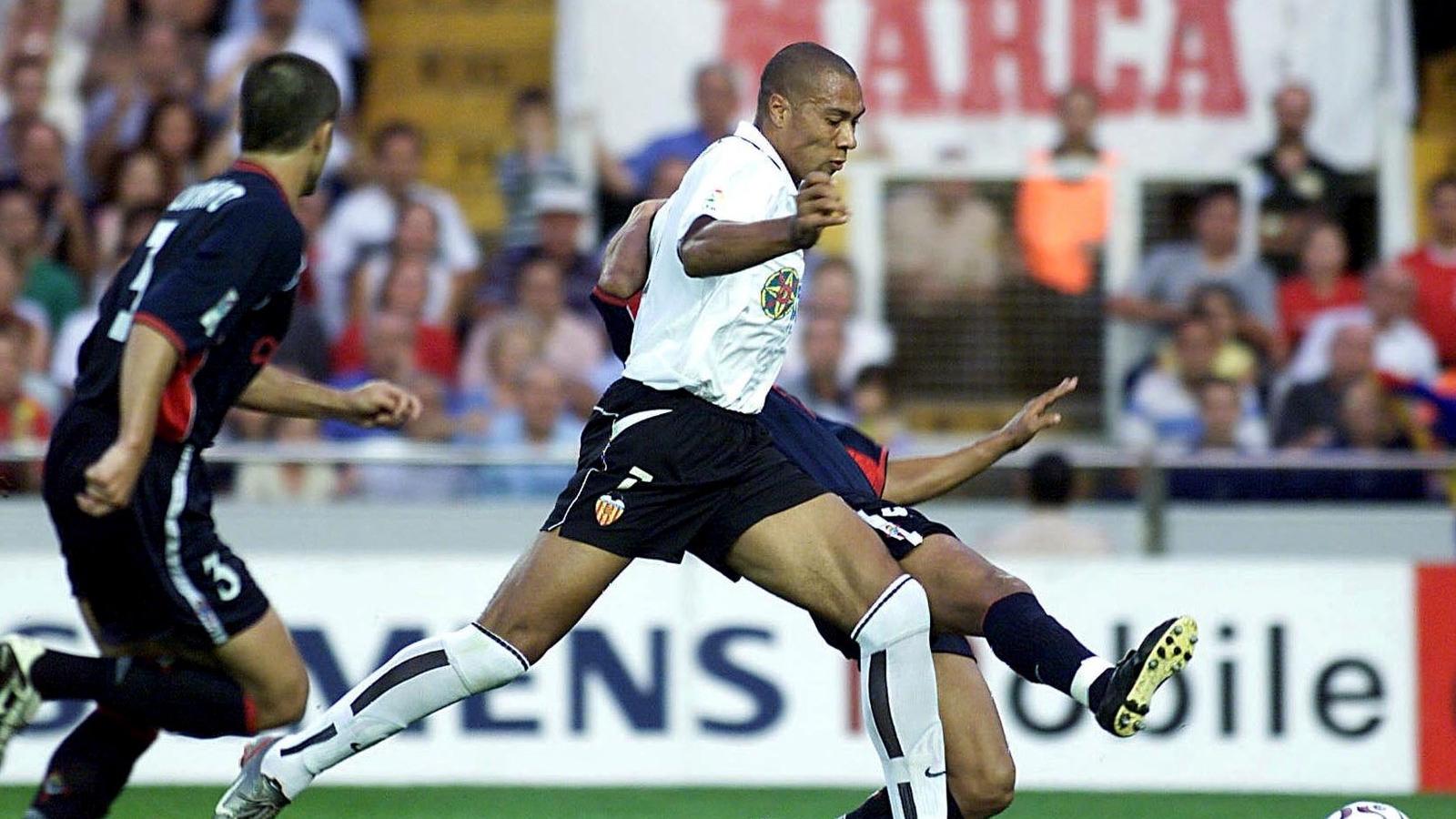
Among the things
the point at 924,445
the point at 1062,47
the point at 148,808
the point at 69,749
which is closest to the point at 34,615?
the point at 148,808

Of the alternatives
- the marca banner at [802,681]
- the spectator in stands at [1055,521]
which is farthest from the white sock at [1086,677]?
the spectator in stands at [1055,521]

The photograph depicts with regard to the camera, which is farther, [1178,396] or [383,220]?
[383,220]

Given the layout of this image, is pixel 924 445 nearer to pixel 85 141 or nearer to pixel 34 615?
pixel 34 615

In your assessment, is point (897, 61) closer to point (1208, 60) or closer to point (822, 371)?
point (1208, 60)

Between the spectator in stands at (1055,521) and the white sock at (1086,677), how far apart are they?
129 inches

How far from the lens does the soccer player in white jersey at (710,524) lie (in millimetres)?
5379

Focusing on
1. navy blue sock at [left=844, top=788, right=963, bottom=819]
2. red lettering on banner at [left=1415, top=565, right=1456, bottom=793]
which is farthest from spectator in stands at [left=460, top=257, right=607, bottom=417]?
navy blue sock at [left=844, top=788, right=963, bottom=819]

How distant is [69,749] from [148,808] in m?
2.14

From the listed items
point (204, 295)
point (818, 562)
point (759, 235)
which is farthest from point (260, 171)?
point (818, 562)

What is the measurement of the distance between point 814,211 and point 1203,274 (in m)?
6.63

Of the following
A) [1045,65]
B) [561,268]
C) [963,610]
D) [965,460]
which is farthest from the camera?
[1045,65]

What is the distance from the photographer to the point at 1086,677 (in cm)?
538

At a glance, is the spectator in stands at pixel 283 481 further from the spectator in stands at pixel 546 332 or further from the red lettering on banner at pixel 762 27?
the red lettering on banner at pixel 762 27

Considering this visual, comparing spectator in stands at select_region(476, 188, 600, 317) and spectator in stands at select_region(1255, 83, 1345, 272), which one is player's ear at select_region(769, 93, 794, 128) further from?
spectator in stands at select_region(1255, 83, 1345, 272)
